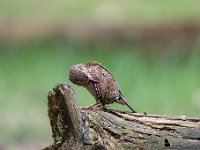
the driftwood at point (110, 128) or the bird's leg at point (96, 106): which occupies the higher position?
the bird's leg at point (96, 106)

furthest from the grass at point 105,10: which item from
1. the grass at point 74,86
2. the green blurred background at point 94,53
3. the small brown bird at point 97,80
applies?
the small brown bird at point 97,80

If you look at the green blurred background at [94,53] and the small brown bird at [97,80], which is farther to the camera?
the green blurred background at [94,53]

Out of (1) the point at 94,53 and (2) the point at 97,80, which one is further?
(1) the point at 94,53

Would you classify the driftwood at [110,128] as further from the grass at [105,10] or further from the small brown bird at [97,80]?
the grass at [105,10]

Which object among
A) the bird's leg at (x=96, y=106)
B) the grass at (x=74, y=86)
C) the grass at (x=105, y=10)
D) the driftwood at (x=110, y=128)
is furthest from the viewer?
the grass at (x=105, y=10)

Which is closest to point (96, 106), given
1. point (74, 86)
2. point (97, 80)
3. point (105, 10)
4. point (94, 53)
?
point (97, 80)

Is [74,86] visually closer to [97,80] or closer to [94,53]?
[94,53]

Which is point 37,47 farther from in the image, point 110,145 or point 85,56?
point 110,145

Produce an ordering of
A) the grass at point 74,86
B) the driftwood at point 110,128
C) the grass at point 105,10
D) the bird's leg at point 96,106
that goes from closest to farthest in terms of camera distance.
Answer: the driftwood at point 110,128 → the bird's leg at point 96,106 → the grass at point 74,86 → the grass at point 105,10
